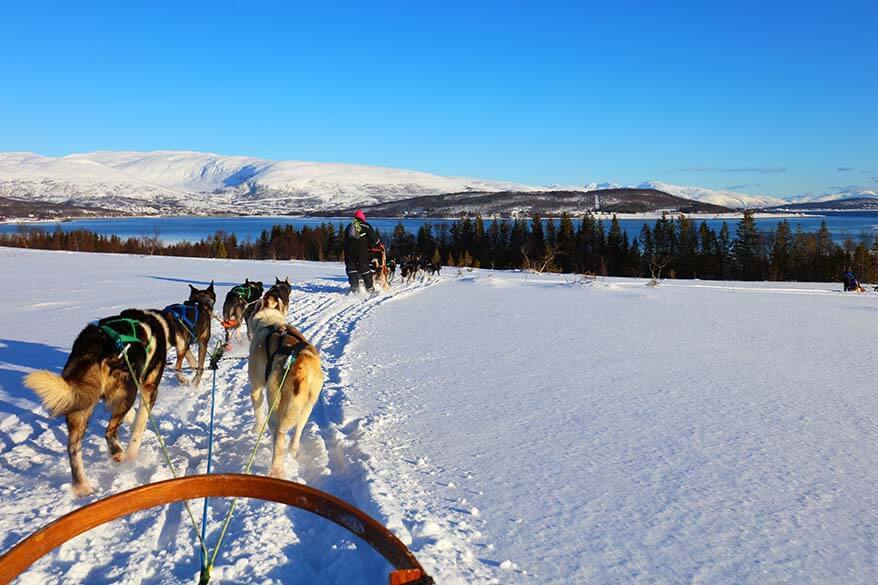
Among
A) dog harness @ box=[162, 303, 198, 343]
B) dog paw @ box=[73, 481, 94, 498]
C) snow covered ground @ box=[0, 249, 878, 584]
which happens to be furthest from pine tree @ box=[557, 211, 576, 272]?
dog paw @ box=[73, 481, 94, 498]

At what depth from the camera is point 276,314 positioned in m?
4.79

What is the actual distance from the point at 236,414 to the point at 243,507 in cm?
173

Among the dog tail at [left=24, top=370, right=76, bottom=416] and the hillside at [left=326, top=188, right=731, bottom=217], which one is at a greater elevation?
the hillside at [left=326, top=188, right=731, bottom=217]

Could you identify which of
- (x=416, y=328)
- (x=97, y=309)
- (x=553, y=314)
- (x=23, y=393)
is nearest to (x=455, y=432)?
(x=23, y=393)

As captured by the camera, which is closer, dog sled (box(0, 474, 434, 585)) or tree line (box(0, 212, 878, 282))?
dog sled (box(0, 474, 434, 585))

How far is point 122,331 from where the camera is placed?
3.45 metres

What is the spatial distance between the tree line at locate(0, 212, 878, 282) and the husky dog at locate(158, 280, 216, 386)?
50145 mm

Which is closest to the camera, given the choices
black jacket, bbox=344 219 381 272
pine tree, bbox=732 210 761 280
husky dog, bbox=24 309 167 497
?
husky dog, bbox=24 309 167 497

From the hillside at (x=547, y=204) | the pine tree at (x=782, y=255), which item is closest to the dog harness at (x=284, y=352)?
the pine tree at (x=782, y=255)

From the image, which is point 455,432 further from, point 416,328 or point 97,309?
point 97,309

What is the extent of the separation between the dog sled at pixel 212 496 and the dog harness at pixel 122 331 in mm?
1853

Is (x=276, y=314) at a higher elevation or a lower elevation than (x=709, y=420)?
higher

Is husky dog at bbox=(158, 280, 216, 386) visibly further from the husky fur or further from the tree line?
the tree line

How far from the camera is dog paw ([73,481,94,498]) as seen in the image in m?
3.09
